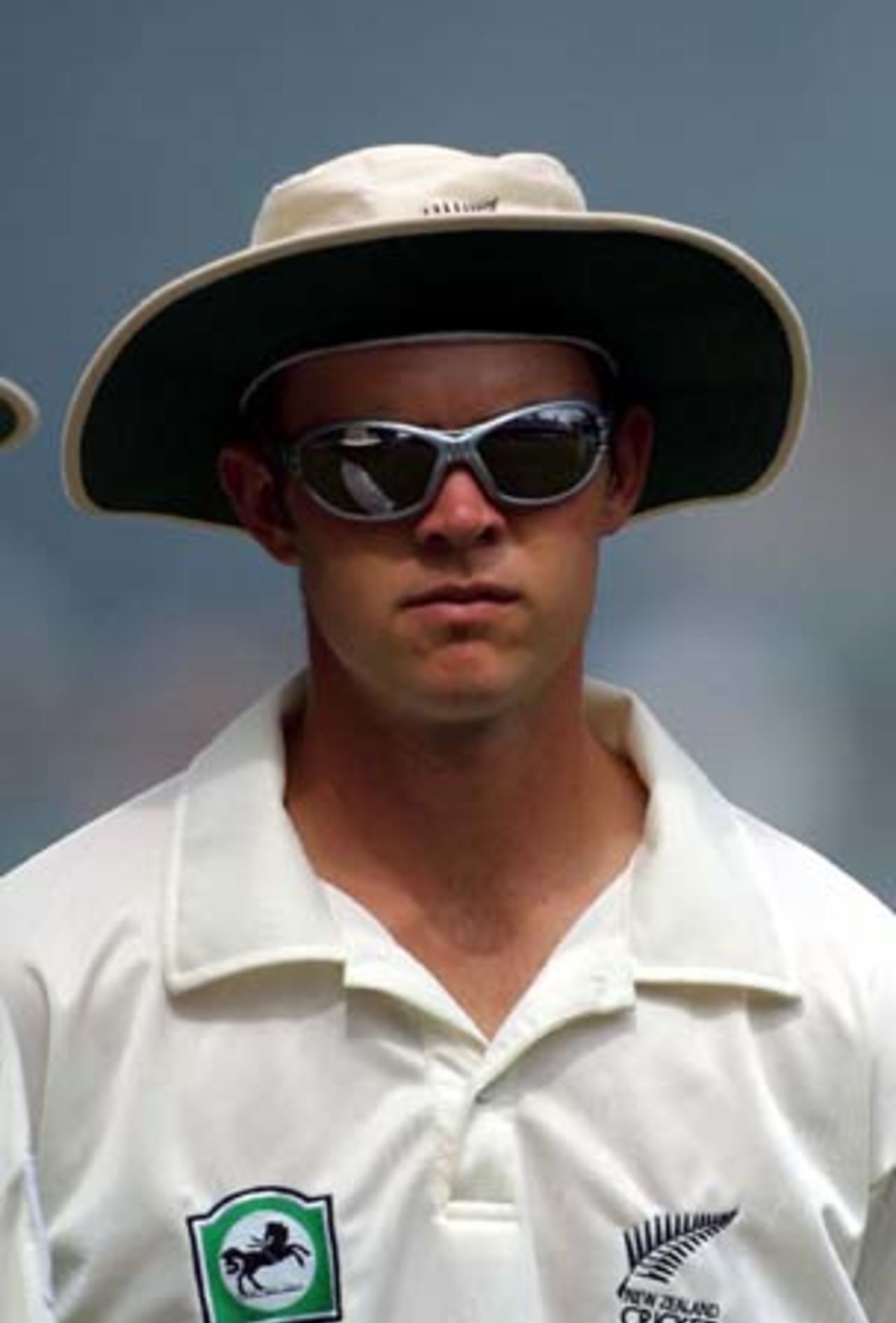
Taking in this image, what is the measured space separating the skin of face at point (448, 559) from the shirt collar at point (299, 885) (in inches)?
4.0

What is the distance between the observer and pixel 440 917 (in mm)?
1736

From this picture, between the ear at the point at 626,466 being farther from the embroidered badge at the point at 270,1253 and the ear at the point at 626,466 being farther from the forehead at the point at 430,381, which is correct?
the embroidered badge at the point at 270,1253

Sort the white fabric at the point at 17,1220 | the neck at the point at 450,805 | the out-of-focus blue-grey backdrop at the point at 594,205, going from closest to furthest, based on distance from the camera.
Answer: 1. the white fabric at the point at 17,1220
2. the neck at the point at 450,805
3. the out-of-focus blue-grey backdrop at the point at 594,205

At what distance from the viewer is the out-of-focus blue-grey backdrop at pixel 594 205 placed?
231 cm

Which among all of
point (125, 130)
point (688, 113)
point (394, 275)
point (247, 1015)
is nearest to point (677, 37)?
point (688, 113)

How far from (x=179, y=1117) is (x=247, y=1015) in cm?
7

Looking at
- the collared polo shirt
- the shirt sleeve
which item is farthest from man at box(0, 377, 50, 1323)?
the shirt sleeve

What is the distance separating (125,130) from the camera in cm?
233

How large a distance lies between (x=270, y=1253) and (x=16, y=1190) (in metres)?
0.19

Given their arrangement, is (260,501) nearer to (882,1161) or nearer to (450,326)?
(450,326)

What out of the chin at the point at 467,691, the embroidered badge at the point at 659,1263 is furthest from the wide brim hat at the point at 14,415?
the embroidered badge at the point at 659,1263

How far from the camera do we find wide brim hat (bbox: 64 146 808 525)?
164 centimetres

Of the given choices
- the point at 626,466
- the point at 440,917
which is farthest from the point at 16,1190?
the point at 626,466

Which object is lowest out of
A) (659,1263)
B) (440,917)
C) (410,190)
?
(659,1263)
